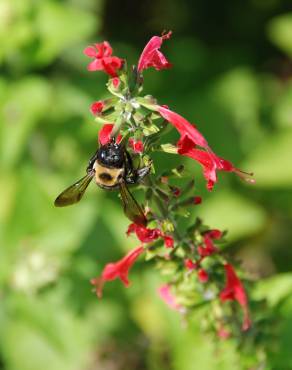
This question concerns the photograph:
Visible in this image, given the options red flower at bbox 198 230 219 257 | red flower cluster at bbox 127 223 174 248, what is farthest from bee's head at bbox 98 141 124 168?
red flower at bbox 198 230 219 257

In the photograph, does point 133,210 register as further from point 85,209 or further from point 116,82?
point 85,209

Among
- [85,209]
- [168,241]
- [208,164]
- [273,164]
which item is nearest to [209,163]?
[208,164]

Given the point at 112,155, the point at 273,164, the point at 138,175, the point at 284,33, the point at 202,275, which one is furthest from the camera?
the point at 284,33

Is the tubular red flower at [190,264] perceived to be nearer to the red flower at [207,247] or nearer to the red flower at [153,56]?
the red flower at [207,247]

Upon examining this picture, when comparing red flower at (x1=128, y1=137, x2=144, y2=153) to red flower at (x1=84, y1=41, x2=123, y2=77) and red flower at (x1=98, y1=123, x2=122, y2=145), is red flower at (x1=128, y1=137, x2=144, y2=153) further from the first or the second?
red flower at (x1=84, y1=41, x2=123, y2=77)

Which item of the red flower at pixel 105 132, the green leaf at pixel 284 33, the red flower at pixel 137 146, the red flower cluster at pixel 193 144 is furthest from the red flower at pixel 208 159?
the green leaf at pixel 284 33

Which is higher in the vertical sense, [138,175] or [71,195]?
[138,175]

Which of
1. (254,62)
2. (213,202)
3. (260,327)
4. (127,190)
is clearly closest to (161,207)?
(127,190)
